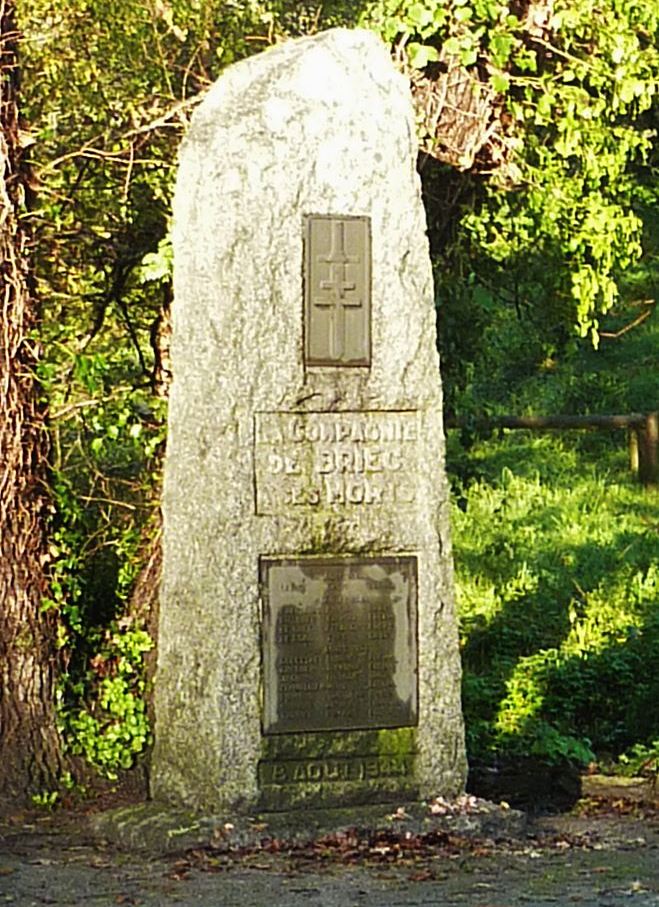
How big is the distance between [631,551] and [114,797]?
259 inches

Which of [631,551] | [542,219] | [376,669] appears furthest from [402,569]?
[631,551]

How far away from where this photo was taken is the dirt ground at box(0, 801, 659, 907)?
6727mm

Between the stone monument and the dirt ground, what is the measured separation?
0.37 meters

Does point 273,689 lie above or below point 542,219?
below

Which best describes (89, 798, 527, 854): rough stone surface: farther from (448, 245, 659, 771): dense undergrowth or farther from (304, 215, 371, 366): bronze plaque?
(448, 245, 659, 771): dense undergrowth

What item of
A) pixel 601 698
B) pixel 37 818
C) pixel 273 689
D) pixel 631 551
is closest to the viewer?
pixel 273 689

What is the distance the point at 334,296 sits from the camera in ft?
25.7

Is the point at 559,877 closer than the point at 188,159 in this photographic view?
Yes

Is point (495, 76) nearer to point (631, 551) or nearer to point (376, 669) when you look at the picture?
point (376, 669)

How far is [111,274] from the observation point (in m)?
9.92

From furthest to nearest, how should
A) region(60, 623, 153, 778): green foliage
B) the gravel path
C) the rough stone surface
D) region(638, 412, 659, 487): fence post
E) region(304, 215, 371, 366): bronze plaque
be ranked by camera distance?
region(638, 412, 659, 487): fence post
region(60, 623, 153, 778): green foliage
region(304, 215, 371, 366): bronze plaque
the rough stone surface
the gravel path

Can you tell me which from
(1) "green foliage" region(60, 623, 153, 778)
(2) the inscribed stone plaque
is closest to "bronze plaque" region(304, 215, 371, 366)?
(2) the inscribed stone plaque

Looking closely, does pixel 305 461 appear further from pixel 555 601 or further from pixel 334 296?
pixel 555 601

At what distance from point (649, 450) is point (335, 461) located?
720cm
